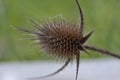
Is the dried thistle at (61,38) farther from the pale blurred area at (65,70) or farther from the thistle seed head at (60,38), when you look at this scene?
the pale blurred area at (65,70)

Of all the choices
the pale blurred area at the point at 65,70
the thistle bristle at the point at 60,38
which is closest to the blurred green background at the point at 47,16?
the pale blurred area at the point at 65,70

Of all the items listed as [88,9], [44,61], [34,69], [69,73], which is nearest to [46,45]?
[69,73]

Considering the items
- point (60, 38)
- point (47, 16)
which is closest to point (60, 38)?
point (60, 38)

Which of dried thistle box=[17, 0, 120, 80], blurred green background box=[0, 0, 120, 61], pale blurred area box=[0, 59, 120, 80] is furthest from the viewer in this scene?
blurred green background box=[0, 0, 120, 61]

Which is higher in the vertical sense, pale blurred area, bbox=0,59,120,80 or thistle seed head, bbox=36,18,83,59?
thistle seed head, bbox=36,18,83,59

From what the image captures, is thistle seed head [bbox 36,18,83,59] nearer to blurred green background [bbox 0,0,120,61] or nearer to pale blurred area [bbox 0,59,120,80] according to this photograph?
pale blurred area [bbox 0,59,120,80]

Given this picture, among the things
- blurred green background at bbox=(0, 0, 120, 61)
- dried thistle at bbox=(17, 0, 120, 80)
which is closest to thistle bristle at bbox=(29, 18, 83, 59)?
dried thistle at bbox=(17, 0, 120, 80)
